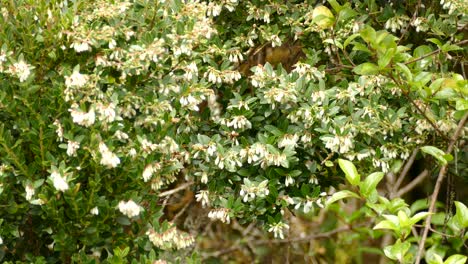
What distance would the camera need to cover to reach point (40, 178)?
2.57 metres

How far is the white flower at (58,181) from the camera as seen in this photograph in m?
2.41

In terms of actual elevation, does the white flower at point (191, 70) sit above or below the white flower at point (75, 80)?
below

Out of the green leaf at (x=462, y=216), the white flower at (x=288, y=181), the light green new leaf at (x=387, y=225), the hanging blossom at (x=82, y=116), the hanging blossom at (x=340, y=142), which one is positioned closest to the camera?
the light green new leaf at (x=387, y=225)

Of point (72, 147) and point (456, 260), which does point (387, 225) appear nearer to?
point (456, 260)

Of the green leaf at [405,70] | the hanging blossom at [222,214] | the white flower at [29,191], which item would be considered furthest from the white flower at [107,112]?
the green leaf at [405,70]

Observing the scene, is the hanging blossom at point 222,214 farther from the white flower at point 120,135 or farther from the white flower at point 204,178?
the white flower at point 120,135

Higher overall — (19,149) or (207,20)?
(207,20)

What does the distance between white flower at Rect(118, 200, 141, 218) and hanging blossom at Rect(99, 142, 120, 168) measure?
0.16 m

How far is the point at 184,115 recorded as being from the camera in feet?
9.17

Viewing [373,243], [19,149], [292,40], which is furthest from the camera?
[373,243]

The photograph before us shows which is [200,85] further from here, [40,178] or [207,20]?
[40,178]

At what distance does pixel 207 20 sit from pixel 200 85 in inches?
9.9

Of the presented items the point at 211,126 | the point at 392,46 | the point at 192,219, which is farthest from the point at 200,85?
the point at 192,219

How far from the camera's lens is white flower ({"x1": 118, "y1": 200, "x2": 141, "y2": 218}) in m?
2.53
